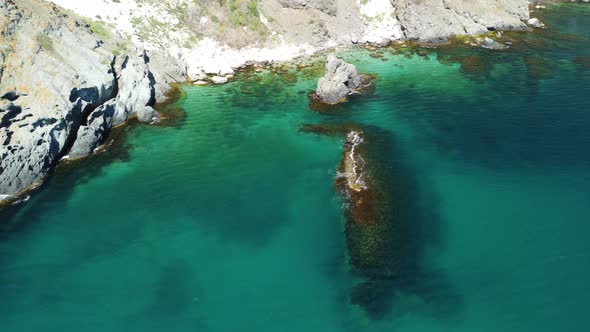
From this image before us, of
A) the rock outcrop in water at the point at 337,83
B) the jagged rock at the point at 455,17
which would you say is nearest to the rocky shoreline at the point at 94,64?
the jagged rock at the point at 455,17

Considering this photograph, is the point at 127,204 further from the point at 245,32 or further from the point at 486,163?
the point at 245,32

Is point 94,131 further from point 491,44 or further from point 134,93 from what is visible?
point 491,44

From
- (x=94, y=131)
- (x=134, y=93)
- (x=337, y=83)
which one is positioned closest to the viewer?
(x=94, y=131)

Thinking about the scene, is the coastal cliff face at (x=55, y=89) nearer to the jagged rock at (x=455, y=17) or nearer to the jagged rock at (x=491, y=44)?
the jagged rock at (x=455, y=17)

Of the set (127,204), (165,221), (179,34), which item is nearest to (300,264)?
(165,221)

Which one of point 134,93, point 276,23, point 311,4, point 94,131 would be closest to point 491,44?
point 311,4

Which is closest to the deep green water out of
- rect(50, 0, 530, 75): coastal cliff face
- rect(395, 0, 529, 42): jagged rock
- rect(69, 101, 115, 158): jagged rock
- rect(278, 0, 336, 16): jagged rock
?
rect(69, 101, 115, 158): jagged rock
